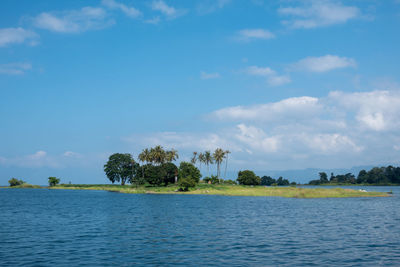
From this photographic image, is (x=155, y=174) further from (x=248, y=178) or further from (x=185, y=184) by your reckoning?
(x=248, y=178)

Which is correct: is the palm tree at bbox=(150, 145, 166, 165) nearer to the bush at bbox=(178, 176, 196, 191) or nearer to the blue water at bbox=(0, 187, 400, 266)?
the bush at bbox=(178, 176, 196, 191)

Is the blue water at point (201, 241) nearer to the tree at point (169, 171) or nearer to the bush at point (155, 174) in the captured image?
the bush at point (155, 174)

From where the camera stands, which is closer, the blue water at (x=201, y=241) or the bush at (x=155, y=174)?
the blue water at (x=201, y=241)

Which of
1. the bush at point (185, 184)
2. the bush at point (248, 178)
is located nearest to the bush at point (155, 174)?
the bush at point (185, 184)

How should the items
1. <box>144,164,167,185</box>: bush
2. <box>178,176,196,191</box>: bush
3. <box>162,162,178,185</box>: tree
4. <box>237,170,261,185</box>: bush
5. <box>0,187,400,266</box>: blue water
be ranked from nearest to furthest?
<box>0,187,400,266</box>: blue water
<box>178,176,196,191</box>: bush
<box>144,164,167,185</box>: bush
<box>162,162,178,185</box>: tree
<box>237,170,261,185</box>: bush

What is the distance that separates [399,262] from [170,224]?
35.0 meters

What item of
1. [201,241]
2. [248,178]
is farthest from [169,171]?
[201,241]

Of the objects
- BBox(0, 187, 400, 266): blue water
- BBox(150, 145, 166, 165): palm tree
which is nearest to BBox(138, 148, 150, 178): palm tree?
BBox(150, 145, 166, 165): palm tree

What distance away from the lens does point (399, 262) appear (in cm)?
3134

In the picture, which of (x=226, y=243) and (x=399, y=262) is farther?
(x=226, y=243)

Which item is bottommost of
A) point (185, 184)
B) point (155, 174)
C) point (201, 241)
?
point (201, 241)

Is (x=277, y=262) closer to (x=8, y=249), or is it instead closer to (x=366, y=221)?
(x=8, y=249)

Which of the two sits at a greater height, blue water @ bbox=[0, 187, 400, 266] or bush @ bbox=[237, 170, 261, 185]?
bush @ bbox=[237, 170, 261, 185]

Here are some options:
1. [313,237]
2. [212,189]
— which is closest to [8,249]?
[313,237]
